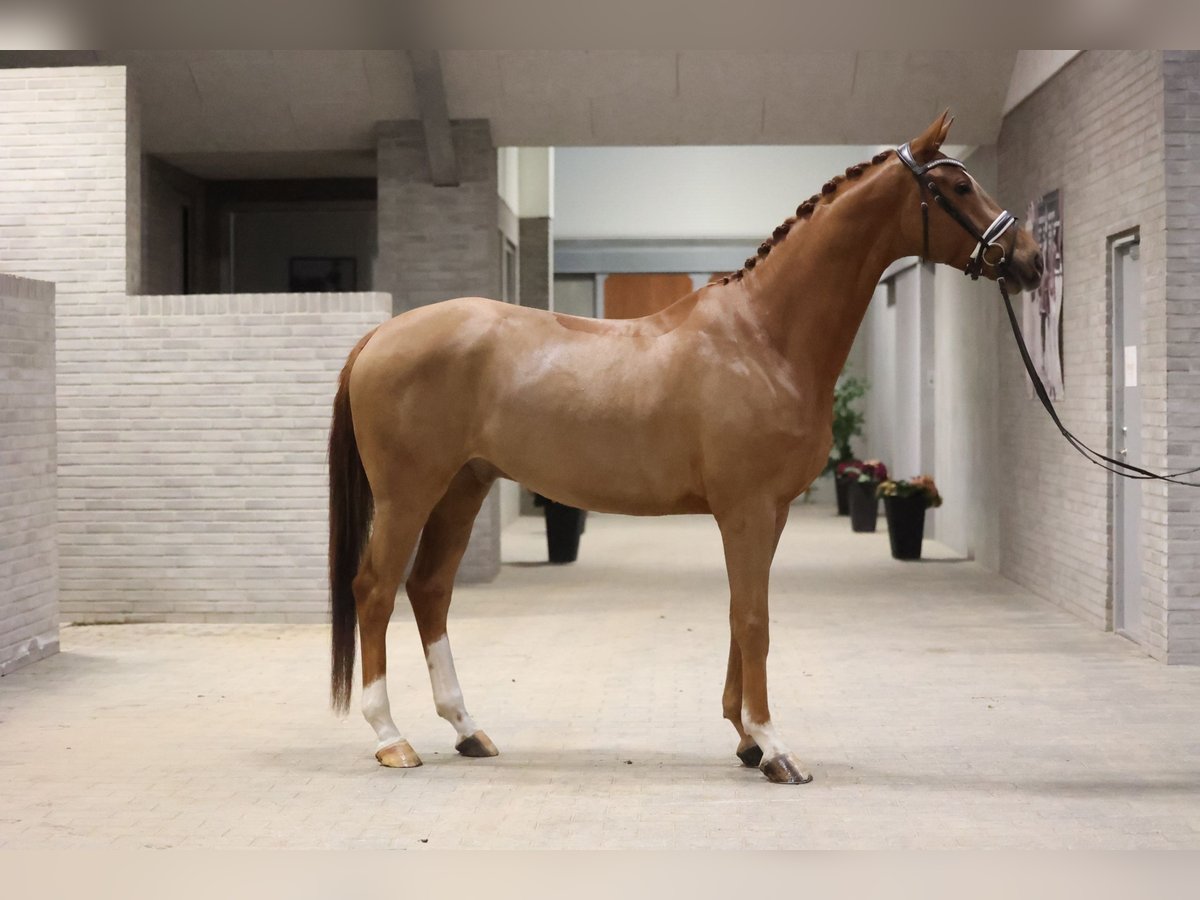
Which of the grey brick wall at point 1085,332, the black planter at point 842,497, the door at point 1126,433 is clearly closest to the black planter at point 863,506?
the black planter at point 842,497

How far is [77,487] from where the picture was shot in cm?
725

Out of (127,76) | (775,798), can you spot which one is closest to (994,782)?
(775,798)

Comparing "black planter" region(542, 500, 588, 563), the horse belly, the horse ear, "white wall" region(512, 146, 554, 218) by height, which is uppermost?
"white wall" region(512, 146, 554, 218)

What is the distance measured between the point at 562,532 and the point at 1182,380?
16.7ft

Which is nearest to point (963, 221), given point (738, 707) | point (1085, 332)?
point (738, 707)

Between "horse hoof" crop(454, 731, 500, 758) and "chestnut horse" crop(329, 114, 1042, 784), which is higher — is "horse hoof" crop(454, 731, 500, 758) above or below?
below

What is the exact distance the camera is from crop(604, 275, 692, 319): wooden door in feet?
55.2

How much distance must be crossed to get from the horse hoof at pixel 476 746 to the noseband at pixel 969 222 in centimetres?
209

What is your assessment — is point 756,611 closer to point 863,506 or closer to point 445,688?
point 445,688

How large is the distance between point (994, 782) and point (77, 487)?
17.5 ft

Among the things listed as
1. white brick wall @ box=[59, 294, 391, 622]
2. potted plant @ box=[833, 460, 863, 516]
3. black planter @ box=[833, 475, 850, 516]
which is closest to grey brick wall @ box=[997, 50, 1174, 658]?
white brick wall @ box=[59, 294, 391, 622]

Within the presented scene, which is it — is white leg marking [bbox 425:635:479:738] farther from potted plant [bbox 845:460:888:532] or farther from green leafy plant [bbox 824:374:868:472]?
green leafy plant [bbox 824:374:868:472]

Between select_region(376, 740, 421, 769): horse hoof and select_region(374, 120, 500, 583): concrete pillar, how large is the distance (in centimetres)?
460

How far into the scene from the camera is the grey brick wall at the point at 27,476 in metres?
5.94
